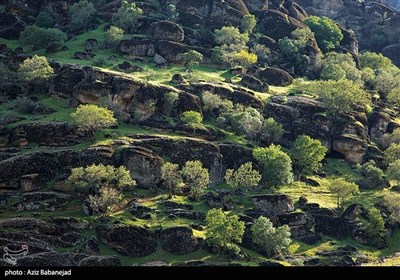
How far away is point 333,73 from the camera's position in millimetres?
155125

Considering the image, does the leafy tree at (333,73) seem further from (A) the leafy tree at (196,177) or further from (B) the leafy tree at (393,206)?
(A) the leafy tree at (196,177)

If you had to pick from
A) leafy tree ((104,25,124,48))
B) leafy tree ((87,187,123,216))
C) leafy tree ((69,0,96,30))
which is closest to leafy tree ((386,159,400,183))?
leafy tree ((87,187,123,216))

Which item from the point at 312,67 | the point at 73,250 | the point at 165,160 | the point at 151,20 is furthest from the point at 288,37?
the point at 73,250

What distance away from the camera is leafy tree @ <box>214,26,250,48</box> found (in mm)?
164125

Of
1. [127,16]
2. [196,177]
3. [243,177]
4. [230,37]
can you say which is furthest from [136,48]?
[243,177]

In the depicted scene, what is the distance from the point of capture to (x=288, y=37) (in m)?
178

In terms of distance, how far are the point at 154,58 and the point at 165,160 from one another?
6002 cm

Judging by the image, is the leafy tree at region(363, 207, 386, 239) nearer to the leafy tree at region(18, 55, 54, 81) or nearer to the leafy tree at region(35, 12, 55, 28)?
the leafy tree at region(18, 55, 54, 81)

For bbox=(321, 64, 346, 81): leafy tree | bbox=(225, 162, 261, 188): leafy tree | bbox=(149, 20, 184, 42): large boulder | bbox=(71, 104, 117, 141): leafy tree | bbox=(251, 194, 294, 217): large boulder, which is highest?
bbox=(149, 20, 184, 42): large boulder

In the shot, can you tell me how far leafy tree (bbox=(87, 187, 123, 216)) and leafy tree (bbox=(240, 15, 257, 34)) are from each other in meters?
114

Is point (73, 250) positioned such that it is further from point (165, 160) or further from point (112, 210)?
point (165, 160)

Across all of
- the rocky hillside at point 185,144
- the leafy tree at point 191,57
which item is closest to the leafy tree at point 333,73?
the rocky hillside at point 185,144
